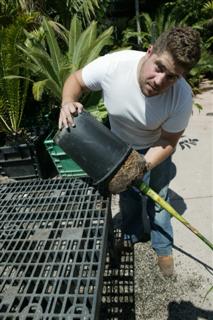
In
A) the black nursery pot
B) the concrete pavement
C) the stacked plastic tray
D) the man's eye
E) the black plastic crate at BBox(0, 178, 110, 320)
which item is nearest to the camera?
the black plastic crate at BBox(0, 178, 110, 320)

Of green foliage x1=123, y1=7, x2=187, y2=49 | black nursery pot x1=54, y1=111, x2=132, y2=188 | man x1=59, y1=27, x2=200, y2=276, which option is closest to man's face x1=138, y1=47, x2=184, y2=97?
man x1=59, y1=27, x2=200, y2=276

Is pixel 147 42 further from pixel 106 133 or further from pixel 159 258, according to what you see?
pixel 106 133

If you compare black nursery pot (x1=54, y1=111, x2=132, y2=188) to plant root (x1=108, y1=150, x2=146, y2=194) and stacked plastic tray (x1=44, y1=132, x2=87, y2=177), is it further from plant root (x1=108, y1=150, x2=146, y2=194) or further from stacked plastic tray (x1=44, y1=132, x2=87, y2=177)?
stacked plastic tray (x1=44, y1=132, x2=87, y2=177)

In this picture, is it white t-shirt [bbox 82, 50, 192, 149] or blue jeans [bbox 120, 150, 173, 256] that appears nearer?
white t-shirt [bbox 82, 50, 192, 149]

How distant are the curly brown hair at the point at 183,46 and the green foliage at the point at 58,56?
7.74ft

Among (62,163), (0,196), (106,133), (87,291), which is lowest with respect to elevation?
(62,163)

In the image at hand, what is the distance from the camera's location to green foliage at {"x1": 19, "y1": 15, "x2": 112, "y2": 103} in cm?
395

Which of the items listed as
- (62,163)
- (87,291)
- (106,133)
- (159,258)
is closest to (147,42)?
(62,163)

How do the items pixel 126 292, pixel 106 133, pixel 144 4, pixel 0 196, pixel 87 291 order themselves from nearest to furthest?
pixel 87 291
pixel 106 133
pixel 0 196
pixel 126 292
pixel 144 4

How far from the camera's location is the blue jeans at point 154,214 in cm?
246

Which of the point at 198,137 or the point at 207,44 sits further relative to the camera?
the point at 207,44

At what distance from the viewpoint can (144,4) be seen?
8.67 meters

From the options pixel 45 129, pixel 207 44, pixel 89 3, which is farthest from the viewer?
pixel 207 44

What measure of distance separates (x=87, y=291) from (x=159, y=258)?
55.6 inches
